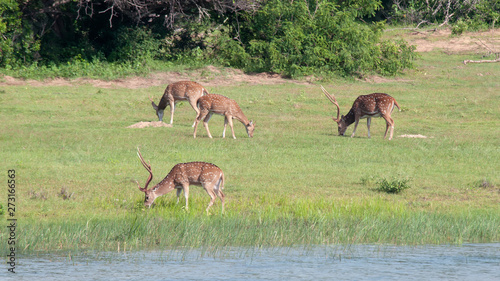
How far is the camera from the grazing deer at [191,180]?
423 inches

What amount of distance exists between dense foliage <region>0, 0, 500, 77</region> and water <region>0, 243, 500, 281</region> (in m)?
19.0

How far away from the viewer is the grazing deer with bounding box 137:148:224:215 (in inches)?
423

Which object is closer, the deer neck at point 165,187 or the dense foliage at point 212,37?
the deer neck at point 165,187

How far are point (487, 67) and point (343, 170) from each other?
18.6 metres

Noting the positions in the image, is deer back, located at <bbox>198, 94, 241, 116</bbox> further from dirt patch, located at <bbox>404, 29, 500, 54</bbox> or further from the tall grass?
dirt patch, located at <bbox>404, 29, 500, 54</bbox>

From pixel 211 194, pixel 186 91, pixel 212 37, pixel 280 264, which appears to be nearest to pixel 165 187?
pixel 211 194

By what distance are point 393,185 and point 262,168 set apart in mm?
3159

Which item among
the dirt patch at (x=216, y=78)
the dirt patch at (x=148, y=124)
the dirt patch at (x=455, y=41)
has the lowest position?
the dirt patch at (x=148, y=124)

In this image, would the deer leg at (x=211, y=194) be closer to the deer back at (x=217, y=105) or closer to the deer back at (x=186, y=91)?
the deer back at (x=217, y=105)

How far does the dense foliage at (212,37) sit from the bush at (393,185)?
1537 centimetres

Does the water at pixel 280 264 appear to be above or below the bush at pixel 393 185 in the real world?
above

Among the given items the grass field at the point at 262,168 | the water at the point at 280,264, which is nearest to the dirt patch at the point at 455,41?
the grass field at the point at 262,168

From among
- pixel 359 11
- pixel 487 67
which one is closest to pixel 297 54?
pixel 359 11

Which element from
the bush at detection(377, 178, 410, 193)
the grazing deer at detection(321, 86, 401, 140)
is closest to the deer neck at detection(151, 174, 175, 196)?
the bush at detection(377, 178, 410, 193)
